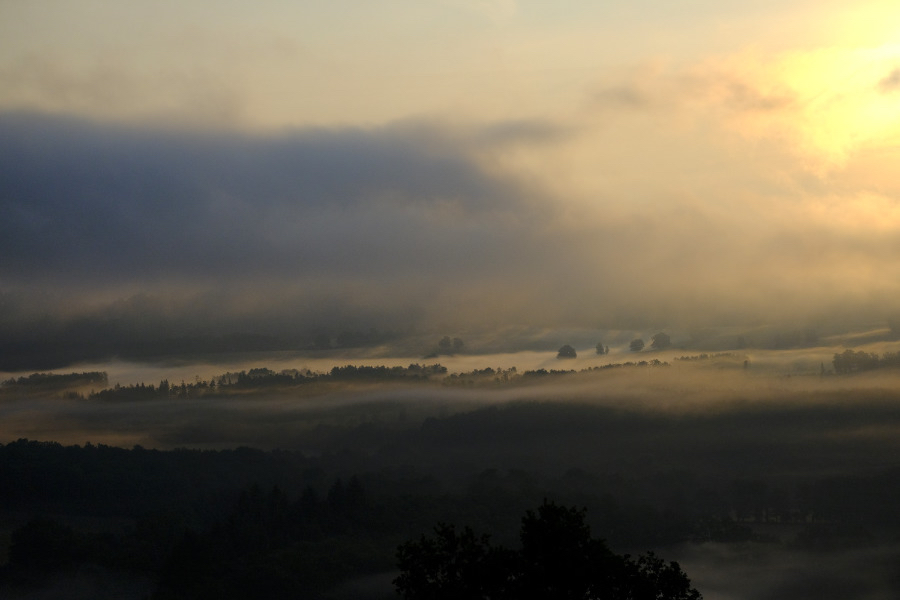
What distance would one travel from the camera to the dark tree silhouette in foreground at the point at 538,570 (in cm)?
8931

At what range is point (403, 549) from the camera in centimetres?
9294

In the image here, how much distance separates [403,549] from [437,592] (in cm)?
542

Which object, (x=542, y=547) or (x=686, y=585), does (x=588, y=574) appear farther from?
(x=686, y=585)

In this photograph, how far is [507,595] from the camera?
90.1 metres

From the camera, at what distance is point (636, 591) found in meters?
91.1

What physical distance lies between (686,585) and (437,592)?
2296 centimetres

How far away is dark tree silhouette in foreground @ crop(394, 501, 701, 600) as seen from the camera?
89.3m

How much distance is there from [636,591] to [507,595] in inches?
461

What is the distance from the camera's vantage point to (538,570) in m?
89.8

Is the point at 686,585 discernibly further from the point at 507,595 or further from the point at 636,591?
the point at 507,595

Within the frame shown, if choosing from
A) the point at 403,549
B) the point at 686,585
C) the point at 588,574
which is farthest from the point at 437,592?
the point at 686,585

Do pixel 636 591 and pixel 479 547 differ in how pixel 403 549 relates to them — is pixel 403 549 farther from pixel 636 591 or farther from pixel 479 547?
pixel 636 591

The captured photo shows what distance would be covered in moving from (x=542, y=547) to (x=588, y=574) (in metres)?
4.85

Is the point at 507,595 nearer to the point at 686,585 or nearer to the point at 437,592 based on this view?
the point at 437,592
